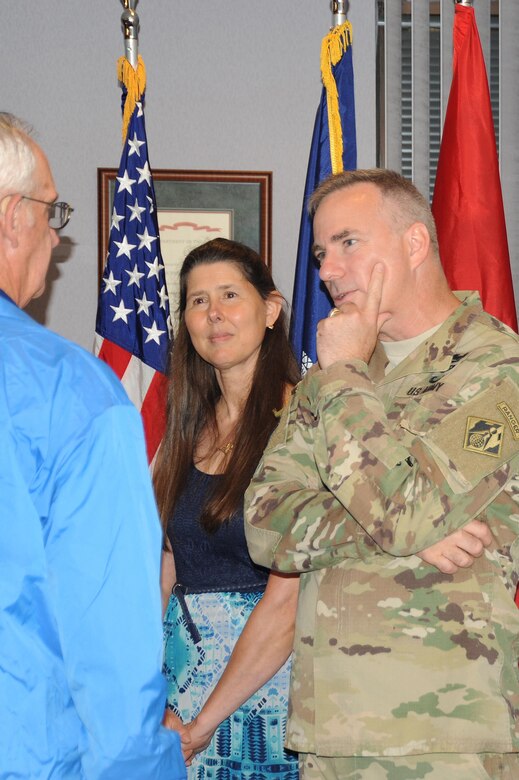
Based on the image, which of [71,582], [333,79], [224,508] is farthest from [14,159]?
[333,79]

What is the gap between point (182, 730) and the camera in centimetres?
195

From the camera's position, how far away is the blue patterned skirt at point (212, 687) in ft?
6.51

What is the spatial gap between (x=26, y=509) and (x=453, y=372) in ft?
2.78

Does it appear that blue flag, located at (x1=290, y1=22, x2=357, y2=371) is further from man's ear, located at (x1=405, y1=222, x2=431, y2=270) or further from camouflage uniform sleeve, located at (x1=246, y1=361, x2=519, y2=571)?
camouflage uniform sleeve, located at (x1=246, y1=361, x2=519, y2=571)

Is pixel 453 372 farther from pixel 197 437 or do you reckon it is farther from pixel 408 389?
pixel 197 437

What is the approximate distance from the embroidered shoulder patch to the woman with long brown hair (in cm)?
61

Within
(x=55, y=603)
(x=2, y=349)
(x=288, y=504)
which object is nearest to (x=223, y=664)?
(x=288, y=504)

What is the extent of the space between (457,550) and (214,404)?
3.42 feet

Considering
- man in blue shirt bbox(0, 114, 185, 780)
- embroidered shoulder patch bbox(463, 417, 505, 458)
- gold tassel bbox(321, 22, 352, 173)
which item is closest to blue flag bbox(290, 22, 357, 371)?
gold tassel bbox(321, 22, 352, 173)

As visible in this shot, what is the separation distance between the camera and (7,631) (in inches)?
40.4

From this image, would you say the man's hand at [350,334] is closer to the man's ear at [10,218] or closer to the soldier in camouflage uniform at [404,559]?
the soldier in camouflage uniform at [404,559]

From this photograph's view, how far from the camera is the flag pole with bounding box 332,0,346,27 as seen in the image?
113 inches

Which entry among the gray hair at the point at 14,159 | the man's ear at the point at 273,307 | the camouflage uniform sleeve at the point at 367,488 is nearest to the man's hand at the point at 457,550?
the camouflage uniform sleeve at the point at 367,488

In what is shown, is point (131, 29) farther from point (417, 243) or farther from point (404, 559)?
point (404, 559)
